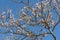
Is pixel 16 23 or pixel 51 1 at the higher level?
pixel 51 1

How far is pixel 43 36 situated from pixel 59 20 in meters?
0.95

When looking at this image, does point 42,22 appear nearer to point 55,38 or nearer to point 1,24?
point 55,38

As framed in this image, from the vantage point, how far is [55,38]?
15602 mm

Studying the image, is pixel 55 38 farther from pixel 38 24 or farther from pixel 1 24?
pixel 1 24

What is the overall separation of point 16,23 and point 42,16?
4.27ft

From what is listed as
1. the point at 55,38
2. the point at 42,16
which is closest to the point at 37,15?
the point at 42,16

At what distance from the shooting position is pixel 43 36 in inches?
633

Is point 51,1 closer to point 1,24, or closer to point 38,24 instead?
point 38,24

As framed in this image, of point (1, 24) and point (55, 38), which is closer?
point (55, 38)

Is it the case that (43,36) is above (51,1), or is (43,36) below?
below

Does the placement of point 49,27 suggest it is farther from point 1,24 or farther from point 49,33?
point 1,24

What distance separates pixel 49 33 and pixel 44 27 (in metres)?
0.32

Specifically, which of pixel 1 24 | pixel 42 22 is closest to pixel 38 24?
pixel 42 22

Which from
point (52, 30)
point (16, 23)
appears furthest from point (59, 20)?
point (16, 23)
